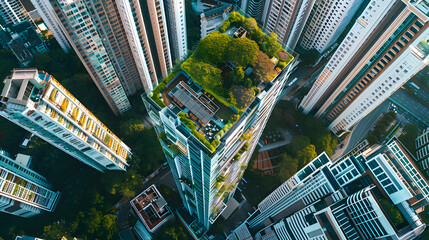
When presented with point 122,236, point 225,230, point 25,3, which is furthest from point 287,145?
point 25,3

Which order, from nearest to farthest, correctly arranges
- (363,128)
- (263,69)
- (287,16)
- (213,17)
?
(263,69) < (287,16) < (213,17) < (363,128)

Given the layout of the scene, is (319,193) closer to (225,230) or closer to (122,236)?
(225,230)

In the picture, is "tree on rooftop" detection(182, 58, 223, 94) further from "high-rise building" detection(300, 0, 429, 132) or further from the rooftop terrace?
"high-rise building" detection(300, 0, 429, 132)

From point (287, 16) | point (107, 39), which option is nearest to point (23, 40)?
point (107, 39)

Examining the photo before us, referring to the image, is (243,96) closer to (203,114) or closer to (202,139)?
(203,114)

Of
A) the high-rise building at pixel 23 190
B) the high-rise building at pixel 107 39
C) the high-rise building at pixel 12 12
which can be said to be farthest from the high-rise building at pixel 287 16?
the high-rise building at pixel 12 12

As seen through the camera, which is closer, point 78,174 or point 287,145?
point 78,174
